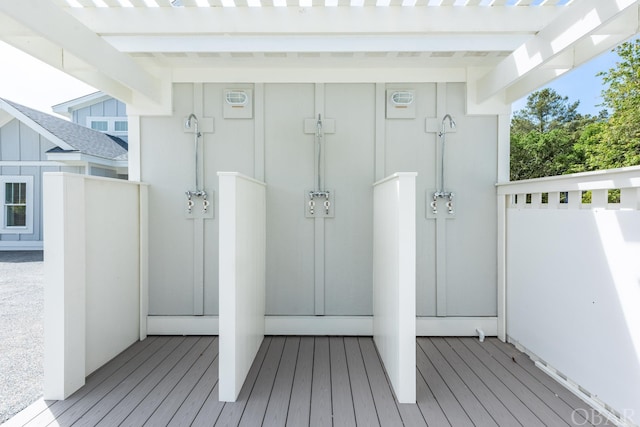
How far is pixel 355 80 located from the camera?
295 cm

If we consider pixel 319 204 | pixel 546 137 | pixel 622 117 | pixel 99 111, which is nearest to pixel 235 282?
pixel 319 204

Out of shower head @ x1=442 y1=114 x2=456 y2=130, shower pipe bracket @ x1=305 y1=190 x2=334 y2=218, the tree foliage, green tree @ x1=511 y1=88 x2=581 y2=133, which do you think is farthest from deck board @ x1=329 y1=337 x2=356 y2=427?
green tree @ x1=511 y1=88 x2=581 y2=133

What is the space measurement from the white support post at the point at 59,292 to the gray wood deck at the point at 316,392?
137 mm

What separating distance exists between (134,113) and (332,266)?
2.23 metres

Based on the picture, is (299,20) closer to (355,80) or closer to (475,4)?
(355,80)

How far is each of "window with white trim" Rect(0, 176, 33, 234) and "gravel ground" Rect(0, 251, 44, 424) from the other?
2.97 metres

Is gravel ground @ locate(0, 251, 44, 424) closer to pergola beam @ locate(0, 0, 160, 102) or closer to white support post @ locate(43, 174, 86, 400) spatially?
white support post @ locate(43, 174, 86, 400)

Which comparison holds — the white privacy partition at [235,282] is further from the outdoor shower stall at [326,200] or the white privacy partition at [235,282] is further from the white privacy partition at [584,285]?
the white privacy partition at [584,285]

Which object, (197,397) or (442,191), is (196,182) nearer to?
(197,397)

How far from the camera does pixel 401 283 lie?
195 centimetres

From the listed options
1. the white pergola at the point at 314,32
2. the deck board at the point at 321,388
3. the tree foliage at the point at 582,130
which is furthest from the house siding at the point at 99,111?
the tree foliage at the point at 582,130

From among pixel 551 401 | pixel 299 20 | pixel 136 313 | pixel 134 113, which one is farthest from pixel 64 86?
pixel 551 401

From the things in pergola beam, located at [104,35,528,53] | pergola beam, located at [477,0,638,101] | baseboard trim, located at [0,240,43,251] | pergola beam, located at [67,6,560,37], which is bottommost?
baseboard trim, located at [0,240,43,251]

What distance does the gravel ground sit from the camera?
205 centimetres
